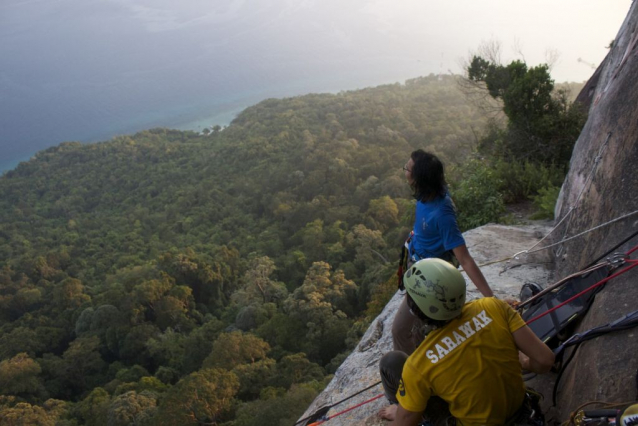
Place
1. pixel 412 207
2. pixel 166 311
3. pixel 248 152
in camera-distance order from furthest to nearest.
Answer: pixel 248 152
pixel 166 311
pixel 412 207

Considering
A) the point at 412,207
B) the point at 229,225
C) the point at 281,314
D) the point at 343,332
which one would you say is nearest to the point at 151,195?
the point at 229,225

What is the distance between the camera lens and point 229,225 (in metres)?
41.8

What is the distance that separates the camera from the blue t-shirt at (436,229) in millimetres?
2855

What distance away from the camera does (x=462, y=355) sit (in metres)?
1.97

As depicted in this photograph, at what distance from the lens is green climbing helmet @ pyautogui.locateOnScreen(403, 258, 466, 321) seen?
79.0 inches

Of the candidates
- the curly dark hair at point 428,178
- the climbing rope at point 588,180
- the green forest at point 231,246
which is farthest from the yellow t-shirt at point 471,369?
the green forest at point 231,246

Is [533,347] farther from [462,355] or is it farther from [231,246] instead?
[231,246]

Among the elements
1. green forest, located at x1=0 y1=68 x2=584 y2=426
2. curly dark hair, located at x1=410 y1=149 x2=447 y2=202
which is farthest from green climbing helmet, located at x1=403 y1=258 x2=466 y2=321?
green forest, located at x1=0 y1=68 x2=584 y2=426

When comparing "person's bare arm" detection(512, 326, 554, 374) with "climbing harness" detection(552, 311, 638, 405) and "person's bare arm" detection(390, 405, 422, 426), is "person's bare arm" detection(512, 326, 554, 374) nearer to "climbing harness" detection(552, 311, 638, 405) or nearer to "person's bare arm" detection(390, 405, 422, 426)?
"climbing harness" detection(552, 311, 638, 405)

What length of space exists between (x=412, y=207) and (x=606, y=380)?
Result: 777 cm

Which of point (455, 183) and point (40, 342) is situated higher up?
point (455, 183)

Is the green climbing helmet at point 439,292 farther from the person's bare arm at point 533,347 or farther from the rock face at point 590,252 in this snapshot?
the rock face at point 590,252

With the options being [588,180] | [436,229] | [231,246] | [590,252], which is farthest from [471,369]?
[231,246]

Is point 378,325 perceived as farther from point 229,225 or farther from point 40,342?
point 229,225
